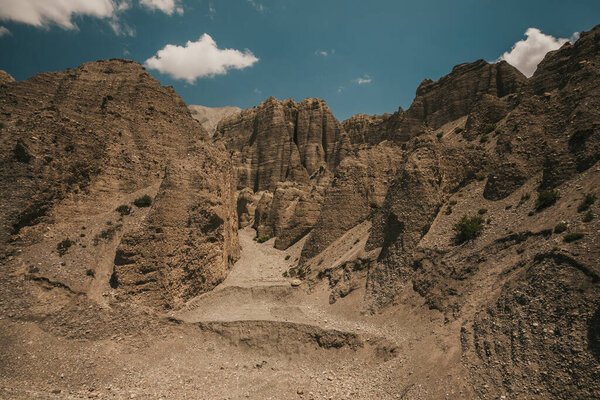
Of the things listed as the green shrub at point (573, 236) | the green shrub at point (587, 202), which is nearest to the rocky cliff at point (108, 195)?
the green shrub at point (573, 236)

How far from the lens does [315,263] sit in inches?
1084

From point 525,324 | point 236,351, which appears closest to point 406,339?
point 525,324

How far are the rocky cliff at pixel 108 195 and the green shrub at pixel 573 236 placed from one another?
21.8m

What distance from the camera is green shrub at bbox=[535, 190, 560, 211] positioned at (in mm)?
15727

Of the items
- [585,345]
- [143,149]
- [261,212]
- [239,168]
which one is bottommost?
[585,345]

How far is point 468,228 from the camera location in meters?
17.9

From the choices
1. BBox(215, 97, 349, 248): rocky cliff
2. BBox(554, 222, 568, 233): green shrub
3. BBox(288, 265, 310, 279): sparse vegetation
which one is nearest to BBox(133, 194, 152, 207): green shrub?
BBox(288, 265, 310, 279): sparse vegetation

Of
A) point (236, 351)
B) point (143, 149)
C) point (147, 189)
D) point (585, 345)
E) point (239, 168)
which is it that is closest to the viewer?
point (585, 345)

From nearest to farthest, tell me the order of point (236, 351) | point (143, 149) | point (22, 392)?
point (22, 392)
point (236, 351)
point (143, 149)

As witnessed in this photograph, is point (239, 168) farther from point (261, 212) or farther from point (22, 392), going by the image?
point (22, 392)

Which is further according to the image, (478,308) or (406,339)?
(406,339)

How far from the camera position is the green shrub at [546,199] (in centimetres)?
1573

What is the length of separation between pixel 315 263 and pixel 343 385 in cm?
1325

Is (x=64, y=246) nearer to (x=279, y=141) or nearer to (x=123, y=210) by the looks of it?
(x=123, y=210)
